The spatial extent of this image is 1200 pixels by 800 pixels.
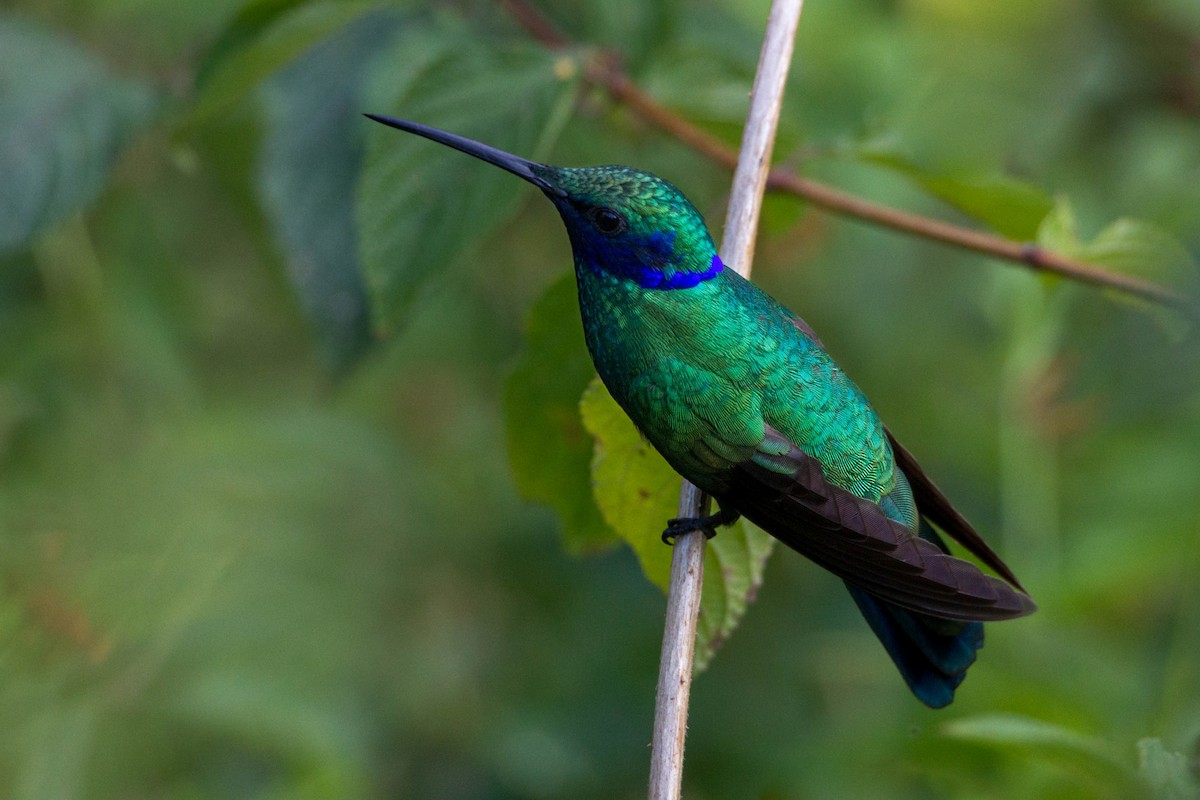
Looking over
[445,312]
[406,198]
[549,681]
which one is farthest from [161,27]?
[549,681]

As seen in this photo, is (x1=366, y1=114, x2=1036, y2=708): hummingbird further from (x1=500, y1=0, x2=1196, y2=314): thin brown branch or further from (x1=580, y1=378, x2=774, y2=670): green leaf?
(x1=500, y1=0, x2=1196, y2=314): thin brown branch

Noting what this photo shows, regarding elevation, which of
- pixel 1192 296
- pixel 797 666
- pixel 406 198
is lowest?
pixel 797 666

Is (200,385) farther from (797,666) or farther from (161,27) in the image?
(797,666)

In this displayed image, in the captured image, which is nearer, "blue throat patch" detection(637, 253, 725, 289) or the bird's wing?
the bird's wing

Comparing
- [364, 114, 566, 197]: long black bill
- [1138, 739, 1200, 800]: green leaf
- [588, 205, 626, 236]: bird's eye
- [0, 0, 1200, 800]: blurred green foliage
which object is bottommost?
[0, 0, 1200, 800]: blurred green foliage

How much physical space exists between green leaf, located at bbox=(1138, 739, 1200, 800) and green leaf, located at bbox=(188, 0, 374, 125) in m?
2.00

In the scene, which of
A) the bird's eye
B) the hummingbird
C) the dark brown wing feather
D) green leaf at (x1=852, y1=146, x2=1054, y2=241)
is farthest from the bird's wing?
green leaf at (x1=852, y1=146, x2=1054, y2=241)

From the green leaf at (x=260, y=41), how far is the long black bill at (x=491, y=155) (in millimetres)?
362

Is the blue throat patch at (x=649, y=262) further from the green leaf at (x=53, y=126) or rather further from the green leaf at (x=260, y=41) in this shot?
the green leaf at (x=53, y=126)

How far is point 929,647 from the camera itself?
2482 mm

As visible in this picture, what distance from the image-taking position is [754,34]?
373 cm

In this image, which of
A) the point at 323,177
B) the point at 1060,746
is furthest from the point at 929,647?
the point at 323,177

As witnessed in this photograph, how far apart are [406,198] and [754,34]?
1646 millimetres

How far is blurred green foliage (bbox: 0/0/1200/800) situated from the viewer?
2.63 m
